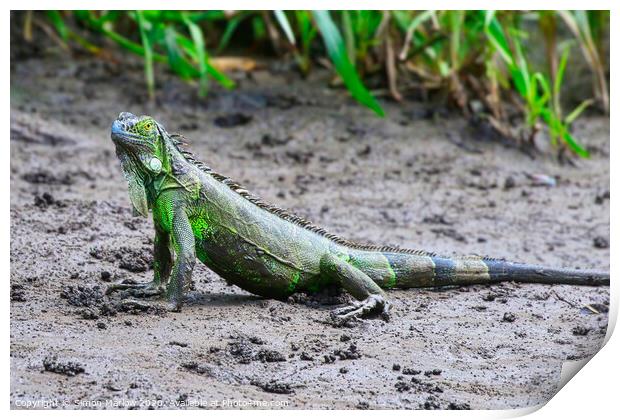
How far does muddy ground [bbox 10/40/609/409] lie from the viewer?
5492 millimetres

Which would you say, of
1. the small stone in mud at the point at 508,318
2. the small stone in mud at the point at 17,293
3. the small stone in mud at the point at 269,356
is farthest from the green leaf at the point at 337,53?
the small stone in mud at the point at 269,356

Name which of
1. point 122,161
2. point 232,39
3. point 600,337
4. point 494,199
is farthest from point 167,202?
point 232,39

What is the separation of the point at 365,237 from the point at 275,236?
2.45 meters

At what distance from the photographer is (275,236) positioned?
6766 millimetres

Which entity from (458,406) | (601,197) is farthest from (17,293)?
(601,197)

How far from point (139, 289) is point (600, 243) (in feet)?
15.2

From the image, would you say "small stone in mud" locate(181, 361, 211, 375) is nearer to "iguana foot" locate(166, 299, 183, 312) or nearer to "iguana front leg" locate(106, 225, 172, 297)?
"iguana foot" locate(166, 299, 183, 312)

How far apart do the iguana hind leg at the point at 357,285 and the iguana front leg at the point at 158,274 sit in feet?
3.36

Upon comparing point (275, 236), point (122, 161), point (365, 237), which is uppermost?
point (122, 161)

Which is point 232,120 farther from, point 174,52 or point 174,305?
point 174,305

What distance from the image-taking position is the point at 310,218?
31.1 ft

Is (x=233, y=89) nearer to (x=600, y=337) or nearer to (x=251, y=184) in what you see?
(x=251, y=184)

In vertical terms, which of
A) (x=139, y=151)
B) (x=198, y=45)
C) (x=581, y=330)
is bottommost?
(x=581, y=330)

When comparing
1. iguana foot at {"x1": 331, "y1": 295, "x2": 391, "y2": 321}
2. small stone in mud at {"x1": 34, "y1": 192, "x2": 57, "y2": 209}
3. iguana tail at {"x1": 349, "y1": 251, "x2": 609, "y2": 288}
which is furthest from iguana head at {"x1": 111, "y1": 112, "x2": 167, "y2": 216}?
small stone in mud at {"x1": 34, "y1": 192, "x2": 57, "y2": 209}
